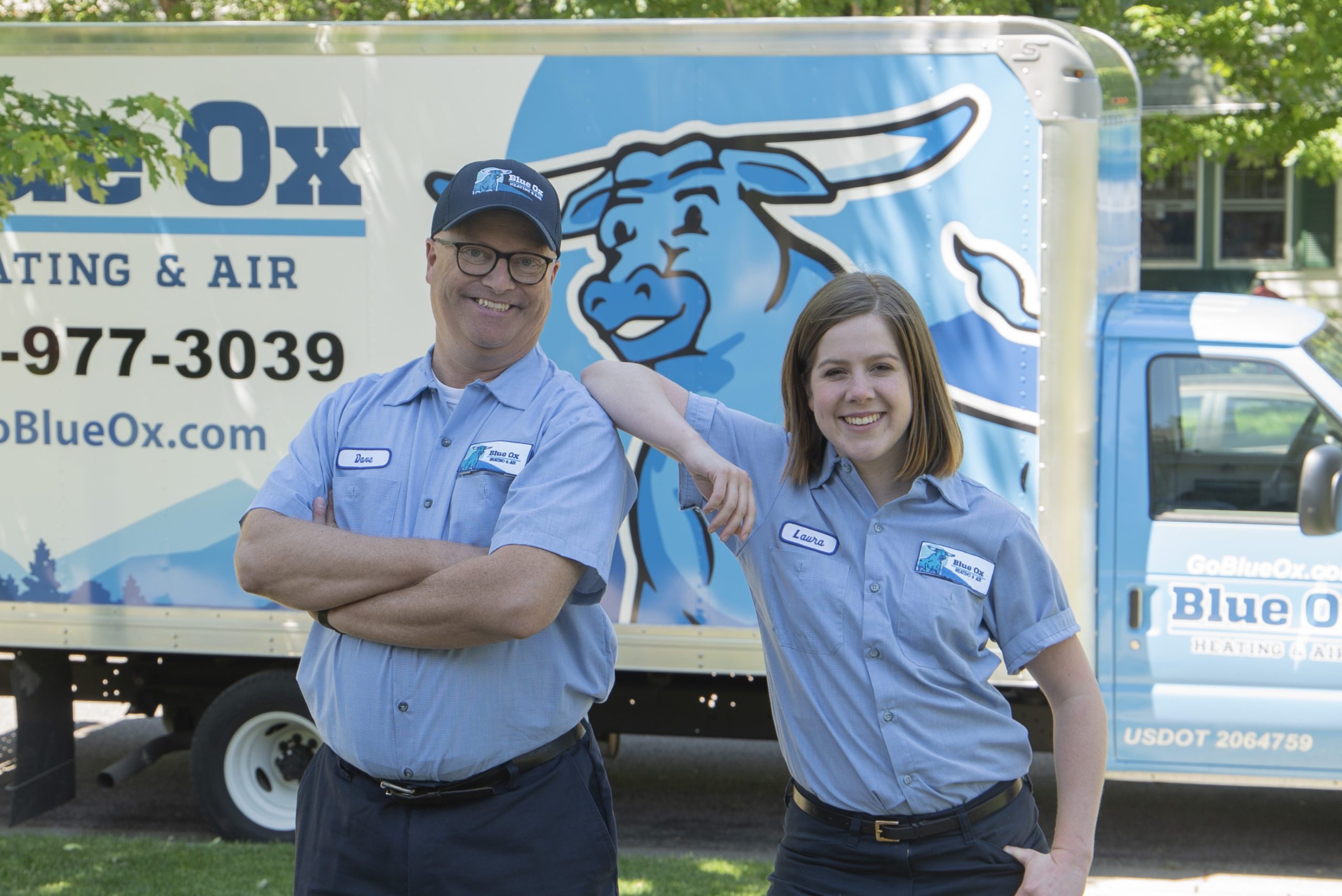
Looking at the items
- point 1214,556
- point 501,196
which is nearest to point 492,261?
point 501,196

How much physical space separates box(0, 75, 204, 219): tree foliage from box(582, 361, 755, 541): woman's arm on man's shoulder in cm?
218

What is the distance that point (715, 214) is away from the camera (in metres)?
4.75

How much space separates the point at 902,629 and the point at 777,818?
402 cm

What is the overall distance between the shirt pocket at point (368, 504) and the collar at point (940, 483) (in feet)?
2.60

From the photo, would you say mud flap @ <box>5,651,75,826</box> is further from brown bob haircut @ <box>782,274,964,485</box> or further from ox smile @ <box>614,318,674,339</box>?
brown bob haircut @ <box>782,274,964,485</box>

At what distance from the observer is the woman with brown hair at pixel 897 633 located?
2.21 m

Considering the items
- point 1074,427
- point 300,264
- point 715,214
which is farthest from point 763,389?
point 300,264

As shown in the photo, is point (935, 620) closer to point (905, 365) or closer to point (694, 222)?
point (905, 365)

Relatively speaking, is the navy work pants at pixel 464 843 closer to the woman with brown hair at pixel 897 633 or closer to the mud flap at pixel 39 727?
the woman with brown hair at pixel 897 633

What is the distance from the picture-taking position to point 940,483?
7.49 ft

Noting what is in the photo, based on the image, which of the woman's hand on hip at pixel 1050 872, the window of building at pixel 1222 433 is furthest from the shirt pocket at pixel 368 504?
the window of building at pixel 1222 433

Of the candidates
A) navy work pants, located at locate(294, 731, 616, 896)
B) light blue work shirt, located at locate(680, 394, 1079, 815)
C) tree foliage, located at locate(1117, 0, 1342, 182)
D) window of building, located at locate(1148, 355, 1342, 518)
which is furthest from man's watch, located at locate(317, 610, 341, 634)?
tree foliage, located at locate(1117, 0, 1342, 182)

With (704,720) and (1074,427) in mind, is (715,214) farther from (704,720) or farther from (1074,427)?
(704,720)

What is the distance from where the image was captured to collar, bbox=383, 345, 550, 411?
8.22ft
